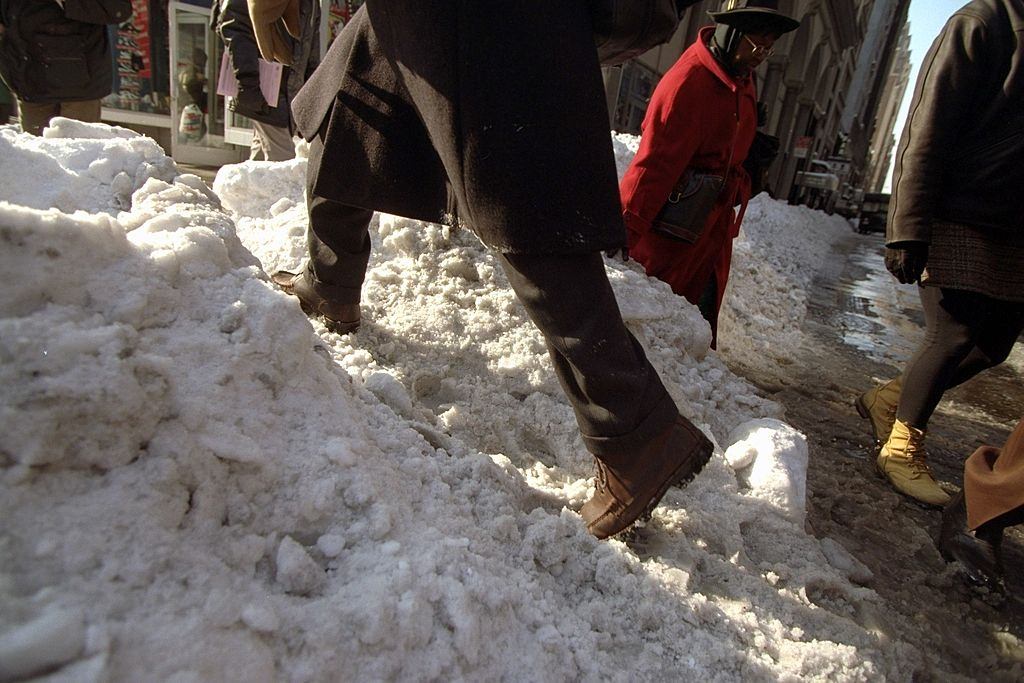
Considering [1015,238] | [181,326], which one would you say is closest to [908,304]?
[1015,238]

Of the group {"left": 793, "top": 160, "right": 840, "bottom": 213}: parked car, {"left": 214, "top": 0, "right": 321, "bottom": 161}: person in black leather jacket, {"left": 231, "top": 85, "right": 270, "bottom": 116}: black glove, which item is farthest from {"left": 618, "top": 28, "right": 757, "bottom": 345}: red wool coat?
{"left": 793, "top": 160, "right": 840, "bottom": 213}: parked car

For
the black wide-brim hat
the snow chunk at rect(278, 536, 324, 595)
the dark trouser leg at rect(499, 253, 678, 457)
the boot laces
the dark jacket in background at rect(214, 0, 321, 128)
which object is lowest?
the boot laces

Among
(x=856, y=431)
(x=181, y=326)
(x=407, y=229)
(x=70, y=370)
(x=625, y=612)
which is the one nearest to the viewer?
(x=70, y=370)

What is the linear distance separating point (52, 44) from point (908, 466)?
16.5 feet

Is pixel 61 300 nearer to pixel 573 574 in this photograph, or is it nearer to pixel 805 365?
pixel 573 574

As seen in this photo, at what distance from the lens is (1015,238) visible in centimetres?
238

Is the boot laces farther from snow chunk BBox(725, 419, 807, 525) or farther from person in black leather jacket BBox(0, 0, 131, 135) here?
person in black leather jacket BBox(0, 0, 131, 135)

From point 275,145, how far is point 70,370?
146 inches

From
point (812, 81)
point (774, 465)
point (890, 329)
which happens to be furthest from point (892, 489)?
point (812, 81)

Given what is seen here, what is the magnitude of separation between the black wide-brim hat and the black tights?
4.24 feet

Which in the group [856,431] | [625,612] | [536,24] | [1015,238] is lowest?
[856,431]

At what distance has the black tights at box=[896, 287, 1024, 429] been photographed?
99.0 inches

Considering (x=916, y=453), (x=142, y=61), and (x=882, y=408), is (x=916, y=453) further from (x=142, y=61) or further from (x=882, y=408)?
(x=142, y=61)

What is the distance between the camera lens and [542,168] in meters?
1.31
